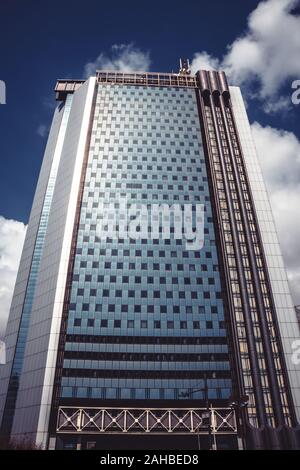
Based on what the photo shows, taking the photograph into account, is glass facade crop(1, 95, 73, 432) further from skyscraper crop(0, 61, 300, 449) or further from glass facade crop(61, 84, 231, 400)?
glass facade crop(61, 84, 231, 400)

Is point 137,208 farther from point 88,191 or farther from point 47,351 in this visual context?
point 47,351

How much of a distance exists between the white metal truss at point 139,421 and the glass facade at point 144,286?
8.91 ft

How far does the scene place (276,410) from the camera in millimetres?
69188

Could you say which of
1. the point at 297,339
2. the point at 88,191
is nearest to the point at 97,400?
the point at 297,339

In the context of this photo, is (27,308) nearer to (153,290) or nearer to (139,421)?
(153,290)

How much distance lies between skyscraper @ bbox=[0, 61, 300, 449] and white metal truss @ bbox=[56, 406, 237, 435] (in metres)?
0.26

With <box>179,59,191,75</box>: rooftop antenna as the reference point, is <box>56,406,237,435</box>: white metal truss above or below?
below

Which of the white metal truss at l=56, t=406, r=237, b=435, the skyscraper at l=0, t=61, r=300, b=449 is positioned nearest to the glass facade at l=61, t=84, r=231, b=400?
the skyscraper at l=0, t=61, r=300, b=449

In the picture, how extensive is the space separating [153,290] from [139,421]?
2580cm

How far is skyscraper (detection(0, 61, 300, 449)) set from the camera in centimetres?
6825

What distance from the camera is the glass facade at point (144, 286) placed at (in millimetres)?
70562

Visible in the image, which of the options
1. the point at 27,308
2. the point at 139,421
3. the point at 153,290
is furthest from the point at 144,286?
the point at 27,308

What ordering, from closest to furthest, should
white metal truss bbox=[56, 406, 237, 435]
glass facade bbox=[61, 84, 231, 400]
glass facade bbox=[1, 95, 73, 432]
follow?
white metal truss bbox=[56, 406, 237, 435]
glass facade bbox=[61, 84, 231, 400]
glass facade bbox=[1, 95, 73, 432]

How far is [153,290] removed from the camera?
78.9 meters
